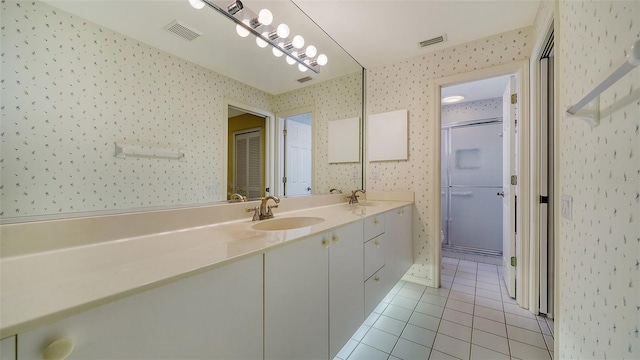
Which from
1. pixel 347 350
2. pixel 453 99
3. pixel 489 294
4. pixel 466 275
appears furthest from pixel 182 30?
pixel 453 99

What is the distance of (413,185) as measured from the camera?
89.0 inches

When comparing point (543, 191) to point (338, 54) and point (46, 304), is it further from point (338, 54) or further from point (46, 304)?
point (46, 304)

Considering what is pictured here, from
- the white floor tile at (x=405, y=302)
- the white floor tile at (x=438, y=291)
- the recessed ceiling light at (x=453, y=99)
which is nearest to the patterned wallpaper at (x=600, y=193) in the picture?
the white floor tile at (x=405, y=302)

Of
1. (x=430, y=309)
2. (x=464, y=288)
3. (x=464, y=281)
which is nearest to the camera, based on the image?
(x=430, y=309)

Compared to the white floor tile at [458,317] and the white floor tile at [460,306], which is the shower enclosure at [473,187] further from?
the white floor tile at [458,317]

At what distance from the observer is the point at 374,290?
4.76ft

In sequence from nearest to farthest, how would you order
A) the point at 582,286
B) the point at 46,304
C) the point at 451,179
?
the point at 46,304 → the point at 582,286 → the point at 451,179

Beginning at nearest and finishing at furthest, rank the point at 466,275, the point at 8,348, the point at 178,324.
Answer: the point at 8,348 → the point at 178,324 → the point at 466,275

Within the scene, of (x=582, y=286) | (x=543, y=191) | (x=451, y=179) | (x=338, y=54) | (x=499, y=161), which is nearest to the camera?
(x=582, y=286)

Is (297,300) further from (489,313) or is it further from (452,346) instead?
(489,313)

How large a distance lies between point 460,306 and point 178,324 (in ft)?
6.77

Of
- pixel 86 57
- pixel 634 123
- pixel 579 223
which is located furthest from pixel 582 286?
pixel 86 57

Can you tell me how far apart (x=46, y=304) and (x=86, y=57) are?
0.81 meters

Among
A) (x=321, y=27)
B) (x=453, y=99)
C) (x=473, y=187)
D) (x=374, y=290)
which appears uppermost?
(x=321, y=27)
